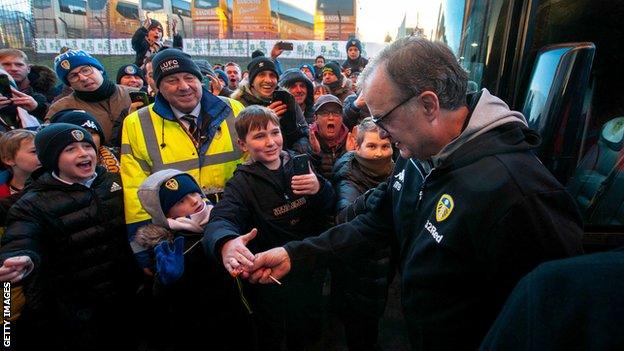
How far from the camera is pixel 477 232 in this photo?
1.04 m

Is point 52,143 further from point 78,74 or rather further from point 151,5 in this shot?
point 151,5

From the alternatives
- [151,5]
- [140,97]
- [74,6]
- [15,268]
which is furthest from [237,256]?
[74,6]

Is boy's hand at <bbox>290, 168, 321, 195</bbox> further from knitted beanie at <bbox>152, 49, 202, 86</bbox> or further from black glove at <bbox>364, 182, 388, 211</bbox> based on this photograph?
knitted beanie at <bbox>152, 49, 202, 86</bbox>

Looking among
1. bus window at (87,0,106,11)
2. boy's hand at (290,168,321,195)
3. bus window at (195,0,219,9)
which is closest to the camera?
boy's hand at (290,168,321,195)

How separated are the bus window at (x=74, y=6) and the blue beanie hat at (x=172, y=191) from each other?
22376mm

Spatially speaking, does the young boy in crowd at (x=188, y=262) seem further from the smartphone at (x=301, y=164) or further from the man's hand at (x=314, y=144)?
A: the man's hand at (x=314, y=144)

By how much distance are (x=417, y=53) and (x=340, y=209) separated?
1.35m

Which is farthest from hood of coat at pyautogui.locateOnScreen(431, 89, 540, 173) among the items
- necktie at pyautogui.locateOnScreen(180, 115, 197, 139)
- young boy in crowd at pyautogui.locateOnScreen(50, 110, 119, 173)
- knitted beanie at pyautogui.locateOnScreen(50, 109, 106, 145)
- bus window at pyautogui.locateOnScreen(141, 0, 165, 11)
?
bus window at pyautogui.locateOnScreen(141, 0, 165, 11)

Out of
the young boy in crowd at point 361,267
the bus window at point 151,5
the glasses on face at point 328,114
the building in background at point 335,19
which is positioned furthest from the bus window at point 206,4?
the young boy in crowd at point 361,267

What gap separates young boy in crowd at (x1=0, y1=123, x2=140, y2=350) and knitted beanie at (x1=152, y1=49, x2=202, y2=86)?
2.14 ft

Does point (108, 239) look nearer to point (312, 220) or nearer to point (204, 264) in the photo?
point (204, 264)

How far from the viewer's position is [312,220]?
2424 mm

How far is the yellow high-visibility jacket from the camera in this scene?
232 cm

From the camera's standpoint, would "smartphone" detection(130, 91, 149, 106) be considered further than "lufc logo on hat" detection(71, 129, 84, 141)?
Yes
